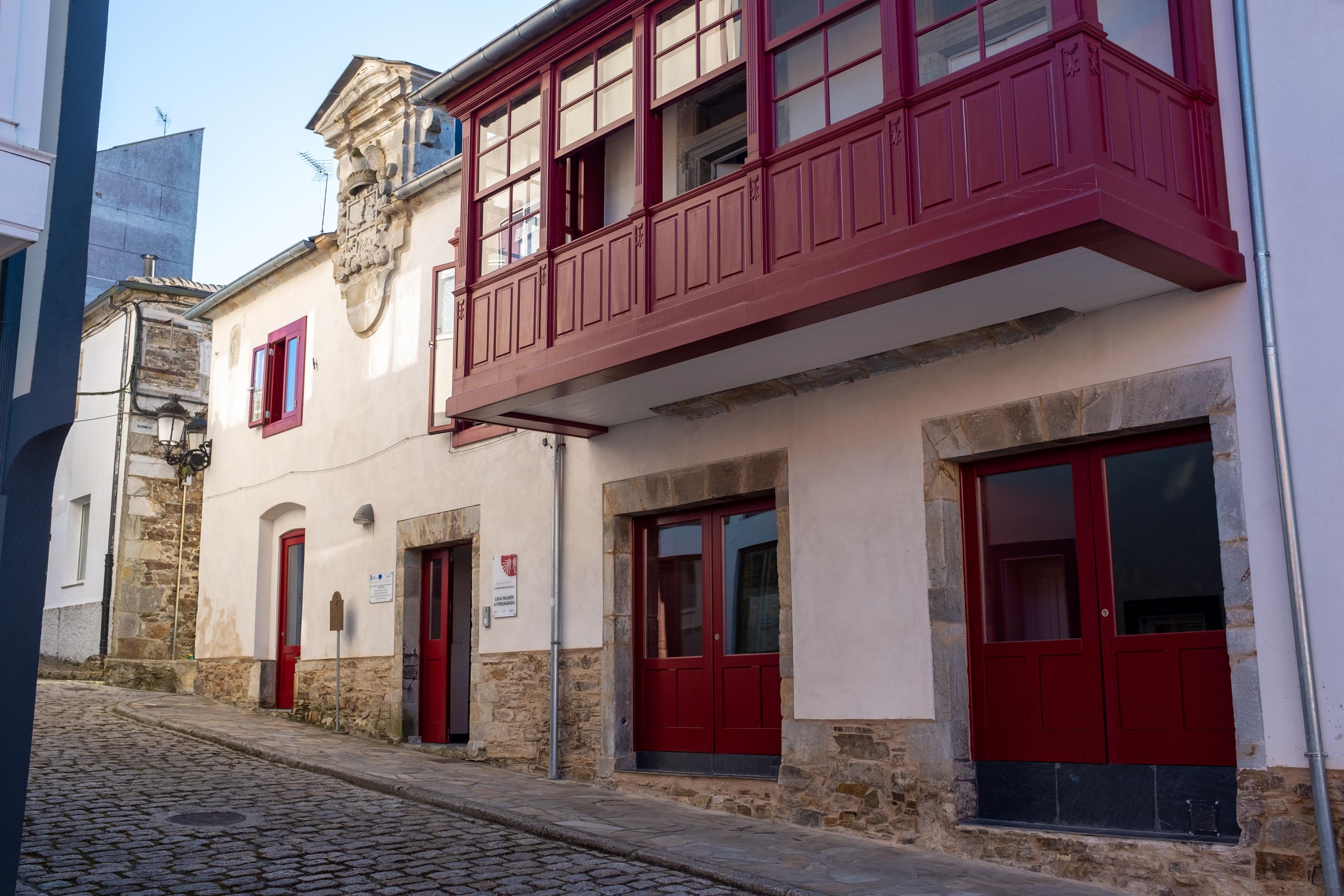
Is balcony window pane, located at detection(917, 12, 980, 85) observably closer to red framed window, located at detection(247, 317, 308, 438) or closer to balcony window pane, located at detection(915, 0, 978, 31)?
balcony window pane, located at detection(915, 0, 978, 31)

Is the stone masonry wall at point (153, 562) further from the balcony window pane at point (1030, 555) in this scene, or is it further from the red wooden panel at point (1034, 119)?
the red wooden panel at point (1034, 119)

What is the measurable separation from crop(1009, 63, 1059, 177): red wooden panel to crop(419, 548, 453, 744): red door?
7979 mm

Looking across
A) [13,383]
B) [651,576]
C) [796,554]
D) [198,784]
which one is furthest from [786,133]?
[198,784]

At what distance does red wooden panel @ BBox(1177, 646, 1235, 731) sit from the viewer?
6.80 meters

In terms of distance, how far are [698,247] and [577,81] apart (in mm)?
2330

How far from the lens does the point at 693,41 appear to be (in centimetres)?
882

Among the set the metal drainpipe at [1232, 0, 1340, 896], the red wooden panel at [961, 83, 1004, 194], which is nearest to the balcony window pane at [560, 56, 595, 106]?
the red wooden panel at [961, 83, 1004, 194]

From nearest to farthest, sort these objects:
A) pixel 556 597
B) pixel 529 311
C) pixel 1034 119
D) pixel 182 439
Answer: pixel 1034 119, pixel 529 311, pixel 556 597, pixel 182 439

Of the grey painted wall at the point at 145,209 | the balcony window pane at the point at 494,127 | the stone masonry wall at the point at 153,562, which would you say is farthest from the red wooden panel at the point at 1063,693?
the grey painted wall at the point at 145,209

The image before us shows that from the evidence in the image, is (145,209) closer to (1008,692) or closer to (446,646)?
(446,646)

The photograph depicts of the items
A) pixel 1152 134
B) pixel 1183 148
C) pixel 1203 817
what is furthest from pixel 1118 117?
pixel 1203 817

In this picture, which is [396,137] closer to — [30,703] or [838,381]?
[838,381]

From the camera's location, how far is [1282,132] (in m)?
6.75

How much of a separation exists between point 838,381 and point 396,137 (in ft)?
24.3
